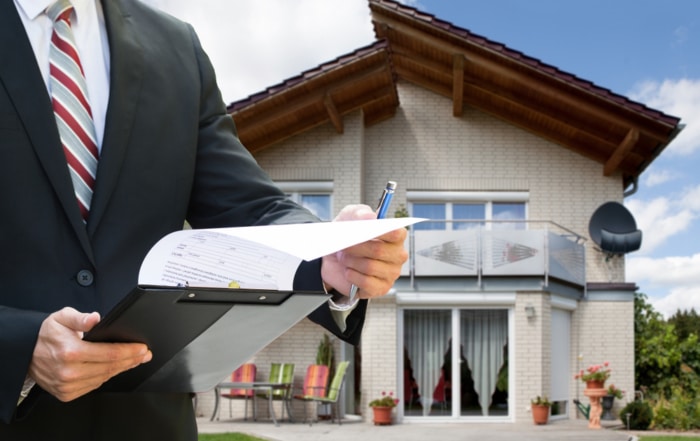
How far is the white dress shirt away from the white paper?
10.3 inches

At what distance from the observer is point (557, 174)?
19.7 metres

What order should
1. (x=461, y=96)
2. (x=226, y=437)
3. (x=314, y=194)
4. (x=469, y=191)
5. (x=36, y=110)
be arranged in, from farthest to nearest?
(x=469, y=191) → (x=461, y=96) → (x=314, y=194) → (x=226, y=437) → (x=36, y=110)

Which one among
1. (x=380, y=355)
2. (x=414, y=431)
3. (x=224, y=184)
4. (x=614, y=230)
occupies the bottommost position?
(x=414, y=431)

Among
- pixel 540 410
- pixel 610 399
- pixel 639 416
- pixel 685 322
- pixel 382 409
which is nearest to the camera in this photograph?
pixel 639 416

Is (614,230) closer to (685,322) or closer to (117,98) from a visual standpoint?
(685,322)

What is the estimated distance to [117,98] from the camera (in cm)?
127

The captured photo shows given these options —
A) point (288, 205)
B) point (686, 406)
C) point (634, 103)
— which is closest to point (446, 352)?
point (686, 406)

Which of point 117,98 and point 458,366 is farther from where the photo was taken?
point 458,366

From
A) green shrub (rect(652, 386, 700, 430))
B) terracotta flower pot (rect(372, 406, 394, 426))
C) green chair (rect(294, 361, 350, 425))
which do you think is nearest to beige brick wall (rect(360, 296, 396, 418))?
terracotta flower pot (rect(372, 406, 394, 426))

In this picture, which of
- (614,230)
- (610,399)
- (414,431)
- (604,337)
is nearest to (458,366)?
(414,431)

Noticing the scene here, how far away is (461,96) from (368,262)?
18.4 m

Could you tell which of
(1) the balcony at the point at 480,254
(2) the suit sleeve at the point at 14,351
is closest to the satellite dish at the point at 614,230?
(1) the balcony at the point at 480,254

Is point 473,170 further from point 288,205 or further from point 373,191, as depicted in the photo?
point 288,205

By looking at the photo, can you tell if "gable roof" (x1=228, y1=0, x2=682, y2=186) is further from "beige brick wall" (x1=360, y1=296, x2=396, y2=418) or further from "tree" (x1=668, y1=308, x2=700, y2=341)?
"tree" (x1=668, y1=308, x2=700, y2=341)
